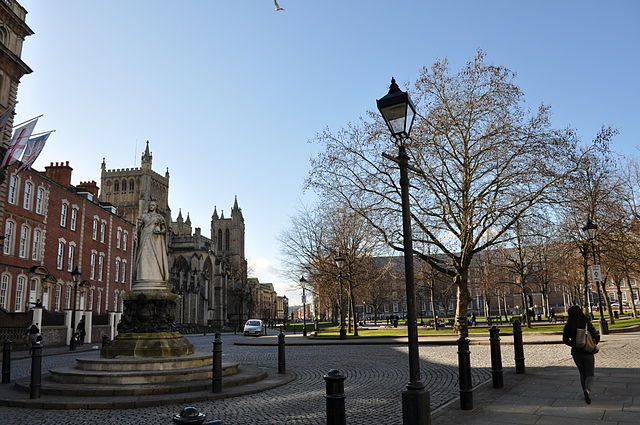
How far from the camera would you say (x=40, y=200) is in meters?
33.7

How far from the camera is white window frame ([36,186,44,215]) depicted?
33344mm

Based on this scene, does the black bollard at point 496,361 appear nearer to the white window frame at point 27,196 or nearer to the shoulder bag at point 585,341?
the shoulder bag at point 585,341

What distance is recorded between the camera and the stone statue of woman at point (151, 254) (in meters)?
13.2

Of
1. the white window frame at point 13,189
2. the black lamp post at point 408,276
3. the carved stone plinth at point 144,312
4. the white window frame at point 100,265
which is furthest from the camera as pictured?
the white window frame at point 100,265

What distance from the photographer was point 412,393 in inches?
235

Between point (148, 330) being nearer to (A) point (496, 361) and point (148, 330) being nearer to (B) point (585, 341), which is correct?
(A) point (496, 361)

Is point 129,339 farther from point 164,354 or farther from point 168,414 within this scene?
point 168,414

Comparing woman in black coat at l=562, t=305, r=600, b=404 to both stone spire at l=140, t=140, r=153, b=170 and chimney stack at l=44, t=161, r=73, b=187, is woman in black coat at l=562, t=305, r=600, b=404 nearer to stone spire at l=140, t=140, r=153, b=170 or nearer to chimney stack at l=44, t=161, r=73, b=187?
chimney stack at l=44, t=161, r=73, b=187

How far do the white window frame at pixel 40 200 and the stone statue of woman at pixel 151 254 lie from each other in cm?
2444

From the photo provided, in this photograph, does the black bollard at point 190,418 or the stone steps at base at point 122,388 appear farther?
the stone steps at base at point 122,388

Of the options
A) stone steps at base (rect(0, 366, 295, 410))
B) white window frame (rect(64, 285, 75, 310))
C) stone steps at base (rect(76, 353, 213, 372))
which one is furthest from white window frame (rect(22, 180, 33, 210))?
stone steps at base (rect(0, 366, 295, 410))

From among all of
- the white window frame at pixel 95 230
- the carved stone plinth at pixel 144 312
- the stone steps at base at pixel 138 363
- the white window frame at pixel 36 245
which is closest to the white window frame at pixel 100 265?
the white window frame at pixel 95 230

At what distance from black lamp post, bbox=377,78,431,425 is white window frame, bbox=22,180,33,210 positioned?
32067 millimetres

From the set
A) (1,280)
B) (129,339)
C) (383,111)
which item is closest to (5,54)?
(1,280)
